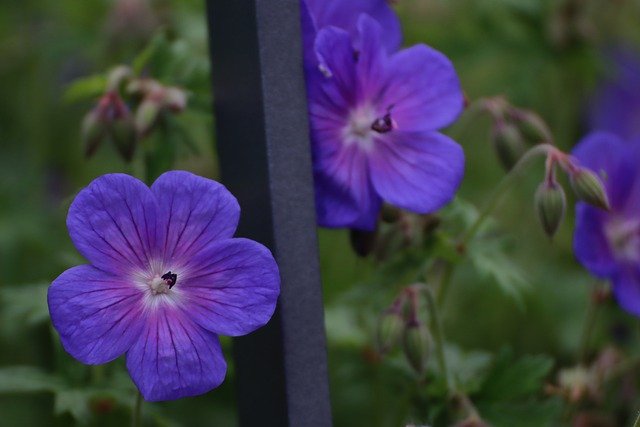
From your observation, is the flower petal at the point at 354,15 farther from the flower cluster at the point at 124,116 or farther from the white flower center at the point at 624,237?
the white flower center at the point at 624,237

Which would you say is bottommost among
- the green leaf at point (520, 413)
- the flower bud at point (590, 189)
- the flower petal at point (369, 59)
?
the green leaf at point (520, 413)

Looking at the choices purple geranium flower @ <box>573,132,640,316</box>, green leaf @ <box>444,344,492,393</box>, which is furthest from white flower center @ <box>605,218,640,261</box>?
green leaf @ <box>444,344,492,393</box>

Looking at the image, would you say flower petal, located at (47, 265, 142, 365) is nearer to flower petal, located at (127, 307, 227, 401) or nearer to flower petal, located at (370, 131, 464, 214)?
flower petal, located at (127, 307, 227, 401)

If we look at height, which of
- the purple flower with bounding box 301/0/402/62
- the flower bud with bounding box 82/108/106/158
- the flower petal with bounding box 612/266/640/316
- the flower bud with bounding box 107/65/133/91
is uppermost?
the purple flower with bounding box 301/0/402/62

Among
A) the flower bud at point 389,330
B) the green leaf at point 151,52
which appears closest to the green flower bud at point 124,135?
the green leaf at point 151,52

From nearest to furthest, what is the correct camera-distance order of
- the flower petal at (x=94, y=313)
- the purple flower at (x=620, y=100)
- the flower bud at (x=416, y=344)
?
the flower petal at (x=94, y=313)
the flower bud at (x=416, y=344)
the purple flower at (x=620, y=100)

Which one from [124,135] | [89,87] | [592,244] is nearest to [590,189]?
[592,244]

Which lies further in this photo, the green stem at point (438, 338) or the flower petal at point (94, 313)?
the green stem at point (438, 338)
